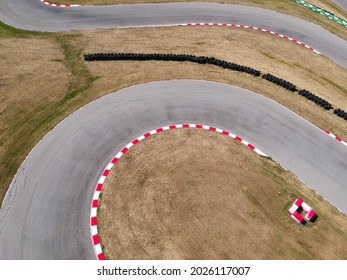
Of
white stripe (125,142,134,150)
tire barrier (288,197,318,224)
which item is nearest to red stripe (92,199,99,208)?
white stripe (125,142,134,150)

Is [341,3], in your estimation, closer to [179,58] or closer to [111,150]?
[179,58]

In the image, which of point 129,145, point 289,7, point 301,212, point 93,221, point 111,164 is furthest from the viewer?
point 289,7

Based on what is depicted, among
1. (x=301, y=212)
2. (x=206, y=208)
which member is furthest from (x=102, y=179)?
(x=301, y=212)

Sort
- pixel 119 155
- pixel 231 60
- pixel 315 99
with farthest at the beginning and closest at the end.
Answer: pixel 231 60, pixel 315 99, pixel 119 155

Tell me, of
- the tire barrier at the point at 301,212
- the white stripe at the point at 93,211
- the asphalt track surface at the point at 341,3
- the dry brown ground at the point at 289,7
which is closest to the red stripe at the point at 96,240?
the white stripe at the point at 93,211

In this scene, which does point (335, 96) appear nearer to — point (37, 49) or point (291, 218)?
point (291, 218)

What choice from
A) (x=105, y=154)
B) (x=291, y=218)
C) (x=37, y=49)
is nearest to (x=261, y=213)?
(x=291, y=218)

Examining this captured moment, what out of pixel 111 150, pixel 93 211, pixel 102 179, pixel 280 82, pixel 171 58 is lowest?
pixel 93 211

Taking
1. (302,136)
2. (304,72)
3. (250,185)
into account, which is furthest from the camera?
(304,72)
